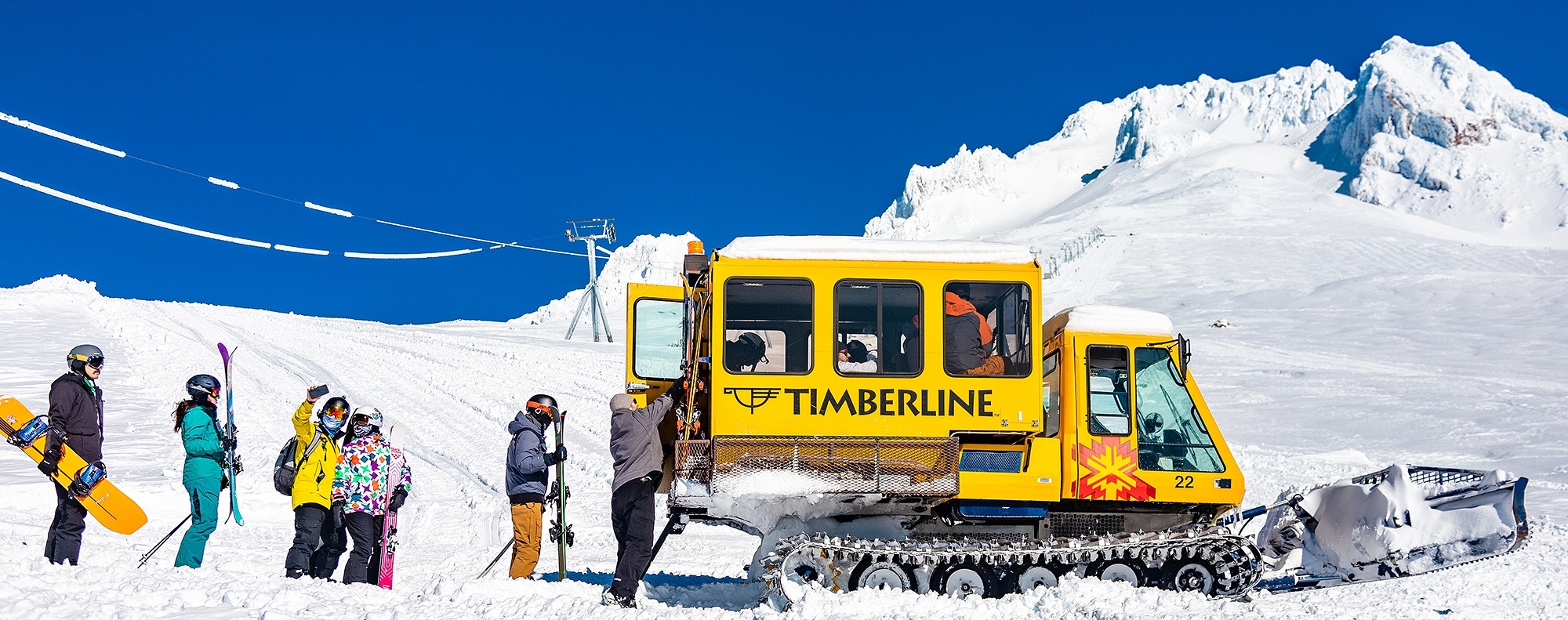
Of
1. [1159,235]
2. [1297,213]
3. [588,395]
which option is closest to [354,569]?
[588,395]

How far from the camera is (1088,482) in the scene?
23.8 feet

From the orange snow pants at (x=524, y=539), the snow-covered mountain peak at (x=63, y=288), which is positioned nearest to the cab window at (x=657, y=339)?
the orange snow pants at (x=524, y=539)

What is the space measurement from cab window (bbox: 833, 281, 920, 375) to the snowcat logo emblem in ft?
1.55

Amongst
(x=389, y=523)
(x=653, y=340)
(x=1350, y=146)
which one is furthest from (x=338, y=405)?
(x=1350, y=146)

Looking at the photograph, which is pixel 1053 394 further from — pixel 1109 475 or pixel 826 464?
pixel 826 464

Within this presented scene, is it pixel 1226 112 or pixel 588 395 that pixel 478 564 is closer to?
pixel 588 395

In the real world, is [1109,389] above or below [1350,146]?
below

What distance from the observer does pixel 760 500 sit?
703cm

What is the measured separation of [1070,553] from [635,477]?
2945mm

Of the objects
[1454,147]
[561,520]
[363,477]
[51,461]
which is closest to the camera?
[51,461]

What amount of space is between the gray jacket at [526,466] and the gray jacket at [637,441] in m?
0.57

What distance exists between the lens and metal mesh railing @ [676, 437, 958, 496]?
22.7 ft

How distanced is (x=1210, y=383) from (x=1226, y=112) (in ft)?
490

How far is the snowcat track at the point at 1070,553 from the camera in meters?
6.90
